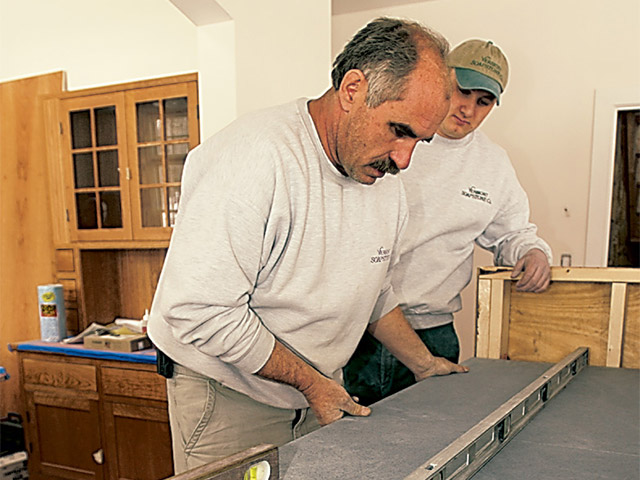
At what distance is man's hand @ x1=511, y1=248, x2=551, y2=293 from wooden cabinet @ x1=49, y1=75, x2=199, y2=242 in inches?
61.8

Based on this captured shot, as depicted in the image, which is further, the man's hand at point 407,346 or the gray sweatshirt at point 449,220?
the gray sweatshirt at point 449,220

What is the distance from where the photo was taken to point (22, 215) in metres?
3.18

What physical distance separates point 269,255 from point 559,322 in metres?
0.92

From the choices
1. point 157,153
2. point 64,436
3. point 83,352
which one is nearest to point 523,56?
point 157,153

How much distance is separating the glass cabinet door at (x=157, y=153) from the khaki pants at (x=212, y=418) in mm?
1541

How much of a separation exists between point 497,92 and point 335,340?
0.86m

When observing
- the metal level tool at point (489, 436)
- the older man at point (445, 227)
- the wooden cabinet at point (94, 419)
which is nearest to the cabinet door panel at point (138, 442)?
the wooden cabinet at point (94, 419)

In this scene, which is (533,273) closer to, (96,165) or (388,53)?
(388,53)

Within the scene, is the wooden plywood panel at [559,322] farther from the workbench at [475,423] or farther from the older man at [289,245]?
the older man at [289,245]

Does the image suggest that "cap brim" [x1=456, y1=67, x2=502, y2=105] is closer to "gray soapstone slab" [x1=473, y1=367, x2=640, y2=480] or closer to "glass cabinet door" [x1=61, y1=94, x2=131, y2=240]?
"gray soapstone slab" [x1=473, y1=367, x2=640, y2=480]

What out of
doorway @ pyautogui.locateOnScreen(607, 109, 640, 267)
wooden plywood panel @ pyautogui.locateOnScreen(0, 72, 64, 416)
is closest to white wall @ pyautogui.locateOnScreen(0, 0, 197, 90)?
Answer: wooden plywood panel @ pyautogui.locateOnScreen(0, 72, 64, 416)

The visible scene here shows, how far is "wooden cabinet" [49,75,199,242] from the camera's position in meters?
2.59

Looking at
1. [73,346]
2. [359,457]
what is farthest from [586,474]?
[73,346]

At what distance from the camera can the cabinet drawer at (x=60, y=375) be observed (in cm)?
262
